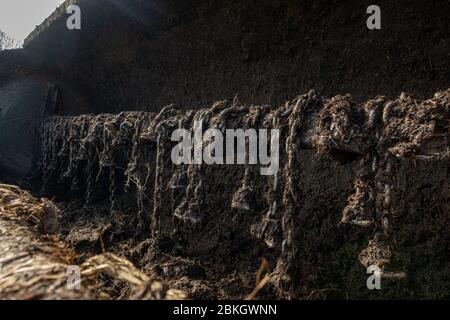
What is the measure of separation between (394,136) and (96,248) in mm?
2325

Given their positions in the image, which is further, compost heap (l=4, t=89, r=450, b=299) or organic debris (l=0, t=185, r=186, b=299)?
compost heap (l=4, t=89, r=450, b=299)

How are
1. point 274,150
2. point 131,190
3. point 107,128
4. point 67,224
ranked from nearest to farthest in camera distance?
point 274,150, point 107,128, point 67,224, point 131,190

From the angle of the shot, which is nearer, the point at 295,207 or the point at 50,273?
the point at 50,273

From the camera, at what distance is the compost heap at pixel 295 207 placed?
1780 mm

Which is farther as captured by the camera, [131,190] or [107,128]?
[131,190]

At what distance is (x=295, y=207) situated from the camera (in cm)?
207

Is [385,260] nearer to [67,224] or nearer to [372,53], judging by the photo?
[372,53]

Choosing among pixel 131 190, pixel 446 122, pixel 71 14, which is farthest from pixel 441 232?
pixel 71 14

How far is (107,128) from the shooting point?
3.69m

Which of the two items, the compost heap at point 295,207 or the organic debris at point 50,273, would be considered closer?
the organic debris at point 50,273

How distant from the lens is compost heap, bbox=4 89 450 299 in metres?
1.78

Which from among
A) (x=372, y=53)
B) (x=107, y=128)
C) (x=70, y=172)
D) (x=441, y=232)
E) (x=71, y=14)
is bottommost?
(x=441, y=232)

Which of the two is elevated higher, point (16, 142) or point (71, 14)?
point (71, 14)

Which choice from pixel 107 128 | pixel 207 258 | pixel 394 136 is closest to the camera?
pixel 394 136
